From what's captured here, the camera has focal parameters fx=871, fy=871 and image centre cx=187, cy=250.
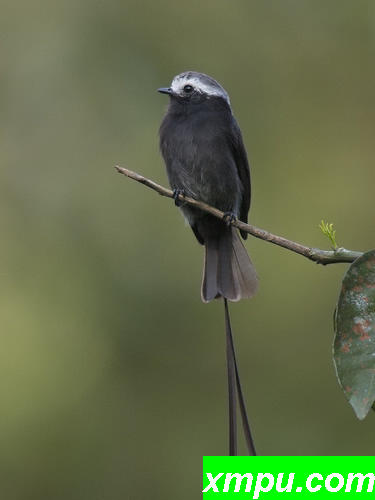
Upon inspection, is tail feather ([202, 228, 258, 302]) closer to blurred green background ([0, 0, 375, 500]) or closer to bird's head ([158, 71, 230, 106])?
bird's head ([158, 71, 230, 106])

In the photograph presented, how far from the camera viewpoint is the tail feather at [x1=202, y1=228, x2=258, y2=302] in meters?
3.82

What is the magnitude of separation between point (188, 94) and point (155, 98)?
2721 mm

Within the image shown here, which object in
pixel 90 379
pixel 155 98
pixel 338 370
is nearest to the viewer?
pixel 338 370

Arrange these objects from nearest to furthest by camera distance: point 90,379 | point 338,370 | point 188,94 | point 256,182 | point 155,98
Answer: point 338,370 < point 188,94 < point 90,379 < point 256,182 < point 155,98

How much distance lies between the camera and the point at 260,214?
6.34 meters

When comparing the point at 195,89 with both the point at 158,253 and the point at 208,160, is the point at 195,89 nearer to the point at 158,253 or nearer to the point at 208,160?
the point at 208,160

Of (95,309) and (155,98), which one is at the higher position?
(155,98)

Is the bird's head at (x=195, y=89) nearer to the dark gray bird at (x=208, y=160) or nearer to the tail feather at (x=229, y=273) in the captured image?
the dark gray bird at (x=208, y=160)

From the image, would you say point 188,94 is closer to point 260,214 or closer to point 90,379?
point 260,214

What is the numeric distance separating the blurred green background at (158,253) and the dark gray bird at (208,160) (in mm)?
1797

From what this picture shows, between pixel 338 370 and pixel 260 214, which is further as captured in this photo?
pixel 260 214

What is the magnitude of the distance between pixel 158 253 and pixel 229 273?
8.12 feet

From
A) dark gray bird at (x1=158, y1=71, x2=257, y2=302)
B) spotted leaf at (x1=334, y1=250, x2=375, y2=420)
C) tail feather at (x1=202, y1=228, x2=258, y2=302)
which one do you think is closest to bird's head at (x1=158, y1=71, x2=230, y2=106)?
dark gray bird at (x1=158, y1=71, x2=257, y2=302)

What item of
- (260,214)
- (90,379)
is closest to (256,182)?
(260,214)
